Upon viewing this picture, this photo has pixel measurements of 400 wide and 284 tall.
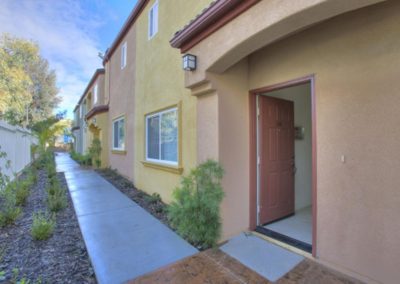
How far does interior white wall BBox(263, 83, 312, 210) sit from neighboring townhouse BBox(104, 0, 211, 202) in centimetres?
253

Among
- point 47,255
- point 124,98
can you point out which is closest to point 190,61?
point 47,255

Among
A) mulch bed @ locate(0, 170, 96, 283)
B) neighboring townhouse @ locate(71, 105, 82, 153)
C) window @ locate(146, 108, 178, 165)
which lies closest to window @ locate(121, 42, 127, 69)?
window @ locate(146, 108, 178, 165)

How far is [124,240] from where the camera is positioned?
145 inches

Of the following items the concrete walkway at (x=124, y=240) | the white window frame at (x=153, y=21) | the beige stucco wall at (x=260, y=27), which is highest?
the white window frame at (x=153, y=21)

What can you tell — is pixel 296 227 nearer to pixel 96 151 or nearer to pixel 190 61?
pixel 190 61

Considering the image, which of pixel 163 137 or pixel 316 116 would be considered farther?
pixel 163 137

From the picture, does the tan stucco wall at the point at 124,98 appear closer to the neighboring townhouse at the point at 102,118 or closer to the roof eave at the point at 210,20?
the neighboring townhouse at the point at 102,118

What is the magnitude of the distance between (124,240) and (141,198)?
2667 millimetres

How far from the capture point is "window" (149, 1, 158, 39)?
254 inches

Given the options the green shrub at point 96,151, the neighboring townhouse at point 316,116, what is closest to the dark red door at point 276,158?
the neighboring townhouse at point 316,116

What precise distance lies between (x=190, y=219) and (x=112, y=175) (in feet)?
24.9

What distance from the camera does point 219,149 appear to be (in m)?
3.57

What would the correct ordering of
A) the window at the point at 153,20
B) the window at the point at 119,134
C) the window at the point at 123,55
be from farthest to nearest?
the window at the point at 119,134, the window at the point at 123,55, the window at the point at 153,20

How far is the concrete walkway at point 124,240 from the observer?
291 cm
